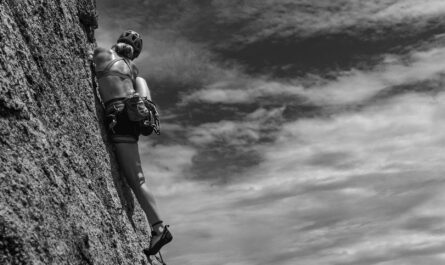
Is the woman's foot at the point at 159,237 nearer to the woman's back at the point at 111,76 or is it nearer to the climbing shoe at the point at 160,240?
the climbing shoe at the point at 160,240

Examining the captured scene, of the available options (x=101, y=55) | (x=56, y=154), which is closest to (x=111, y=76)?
(x=101, y=55)

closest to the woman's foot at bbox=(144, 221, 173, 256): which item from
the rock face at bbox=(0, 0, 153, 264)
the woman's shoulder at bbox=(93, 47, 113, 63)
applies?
the rock face at bbox=(0, 0, 153, 264)

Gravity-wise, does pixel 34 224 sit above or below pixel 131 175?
below

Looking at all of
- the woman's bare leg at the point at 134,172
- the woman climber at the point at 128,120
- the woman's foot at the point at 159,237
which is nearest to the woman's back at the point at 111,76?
the woman climber at the point at 128,120

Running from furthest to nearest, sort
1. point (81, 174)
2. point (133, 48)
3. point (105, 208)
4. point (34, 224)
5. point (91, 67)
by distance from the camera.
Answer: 1. point (133, 48)
2. point (91, 67)
3. point (105, 208)
4. point (81, 174)
5. point (34, 224)

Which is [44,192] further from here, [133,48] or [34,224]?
[133,48]

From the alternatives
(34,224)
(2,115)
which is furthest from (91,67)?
(34,224)

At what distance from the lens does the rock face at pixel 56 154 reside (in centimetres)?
603

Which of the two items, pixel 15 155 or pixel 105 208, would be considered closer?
pixel 15 155

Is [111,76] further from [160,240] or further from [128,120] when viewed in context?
[160,240]

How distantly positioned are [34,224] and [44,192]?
610 mm

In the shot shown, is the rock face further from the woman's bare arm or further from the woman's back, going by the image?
the woman's bare arm

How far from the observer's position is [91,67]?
10.6m

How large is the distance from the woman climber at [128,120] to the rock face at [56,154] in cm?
23
